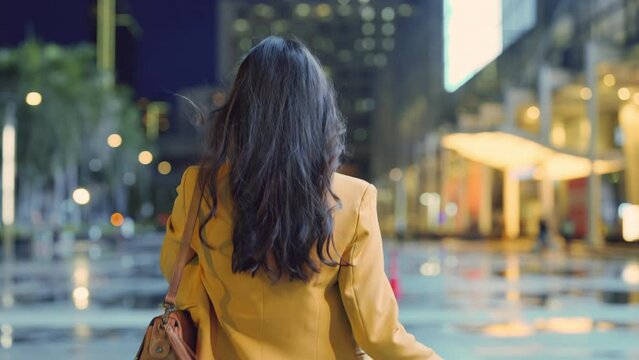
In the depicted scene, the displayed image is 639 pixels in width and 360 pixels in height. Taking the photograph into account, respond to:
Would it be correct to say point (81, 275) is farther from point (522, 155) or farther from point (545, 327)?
point (522, 155)

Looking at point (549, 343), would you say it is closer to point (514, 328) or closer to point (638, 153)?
point (514, 328)

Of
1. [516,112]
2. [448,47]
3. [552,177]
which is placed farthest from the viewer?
[448,47]

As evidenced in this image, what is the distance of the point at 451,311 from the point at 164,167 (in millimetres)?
Result: 156815

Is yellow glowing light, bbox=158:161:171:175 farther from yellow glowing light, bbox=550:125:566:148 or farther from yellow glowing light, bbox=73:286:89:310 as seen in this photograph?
yellow glowing light, bbox=73:286:89:310

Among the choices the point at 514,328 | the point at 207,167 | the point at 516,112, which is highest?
the point at 516,112

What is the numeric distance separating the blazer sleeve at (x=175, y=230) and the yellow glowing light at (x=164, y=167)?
167611mm

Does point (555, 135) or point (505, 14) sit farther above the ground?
point (505, 14)

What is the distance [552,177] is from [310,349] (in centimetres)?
4912

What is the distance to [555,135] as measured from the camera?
59.8 m

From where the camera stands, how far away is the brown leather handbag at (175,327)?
7.70 ft

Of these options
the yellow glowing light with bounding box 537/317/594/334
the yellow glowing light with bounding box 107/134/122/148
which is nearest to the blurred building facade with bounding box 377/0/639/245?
the yellow glowing light with bounding box 107/134/122/148

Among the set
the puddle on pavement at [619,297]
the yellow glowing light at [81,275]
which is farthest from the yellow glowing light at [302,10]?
the puddle on pavement at [619,297]

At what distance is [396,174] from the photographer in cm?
11181

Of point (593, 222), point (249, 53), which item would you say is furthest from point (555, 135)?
point (249, 53)
